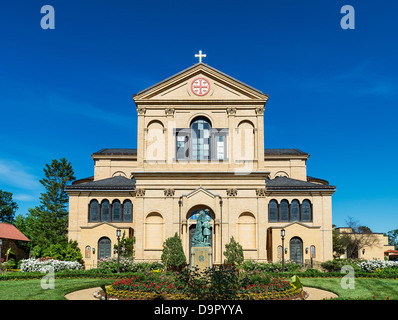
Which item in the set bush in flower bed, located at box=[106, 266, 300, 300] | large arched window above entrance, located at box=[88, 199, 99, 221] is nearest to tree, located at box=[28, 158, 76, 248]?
large arched window above entrance, located at box=[88, 199, 99, 221]

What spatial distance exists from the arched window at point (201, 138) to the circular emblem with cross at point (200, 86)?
274 cm

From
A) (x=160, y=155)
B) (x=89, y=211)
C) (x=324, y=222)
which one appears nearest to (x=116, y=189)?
(x=89, y=211)

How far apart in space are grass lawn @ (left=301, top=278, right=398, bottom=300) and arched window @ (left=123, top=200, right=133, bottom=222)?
22.1 m

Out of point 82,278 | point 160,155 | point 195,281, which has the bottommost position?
point 82,278

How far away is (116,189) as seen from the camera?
46031mm

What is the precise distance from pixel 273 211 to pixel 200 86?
52.9ft

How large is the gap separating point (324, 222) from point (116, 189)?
23260mm

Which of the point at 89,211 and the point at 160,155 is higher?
the point at 160,155

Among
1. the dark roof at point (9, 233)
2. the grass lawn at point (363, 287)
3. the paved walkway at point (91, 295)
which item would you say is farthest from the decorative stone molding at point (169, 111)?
the dark roof at point (9, 233)

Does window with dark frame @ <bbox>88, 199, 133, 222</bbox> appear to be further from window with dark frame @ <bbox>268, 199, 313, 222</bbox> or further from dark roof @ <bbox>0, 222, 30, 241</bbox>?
dark roof @ <bbox>0, 222, 30, 241</bbox>

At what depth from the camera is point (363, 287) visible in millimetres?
25250

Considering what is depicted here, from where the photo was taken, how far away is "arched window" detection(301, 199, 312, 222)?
46.4 metres

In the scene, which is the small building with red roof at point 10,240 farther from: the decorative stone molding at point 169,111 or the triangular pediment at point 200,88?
the decorative stone molding at point 169,111
